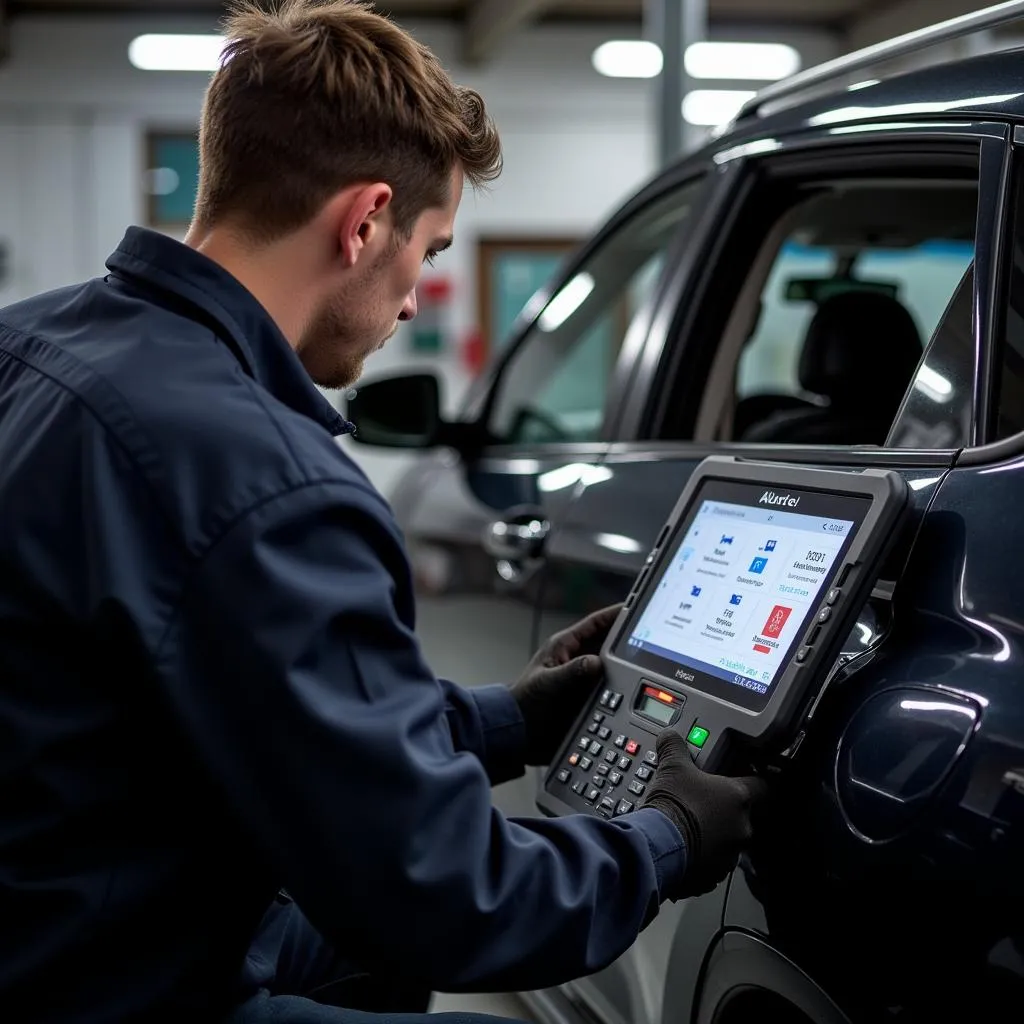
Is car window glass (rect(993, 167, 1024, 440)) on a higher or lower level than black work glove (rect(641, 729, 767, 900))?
higher

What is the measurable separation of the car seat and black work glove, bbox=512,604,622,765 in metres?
0.63

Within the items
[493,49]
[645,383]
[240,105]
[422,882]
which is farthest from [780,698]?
[493,49]

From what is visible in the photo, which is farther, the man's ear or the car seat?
the car seat

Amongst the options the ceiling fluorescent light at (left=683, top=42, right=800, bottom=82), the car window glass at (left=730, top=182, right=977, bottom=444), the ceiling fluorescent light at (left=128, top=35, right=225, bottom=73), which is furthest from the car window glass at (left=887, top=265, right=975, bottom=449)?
the ceiling fluorescent light at (left=683, top=42, right=800, bottom=82)

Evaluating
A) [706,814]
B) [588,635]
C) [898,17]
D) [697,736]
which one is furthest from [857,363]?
[898,17]

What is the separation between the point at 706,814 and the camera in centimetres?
122

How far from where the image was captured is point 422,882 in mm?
1048

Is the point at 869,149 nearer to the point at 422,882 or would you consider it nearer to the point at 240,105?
the point at 240,105

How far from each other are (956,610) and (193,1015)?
0.75 meters

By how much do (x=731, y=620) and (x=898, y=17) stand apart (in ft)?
34.2

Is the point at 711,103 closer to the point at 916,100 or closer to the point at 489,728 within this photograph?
the point at 916,100

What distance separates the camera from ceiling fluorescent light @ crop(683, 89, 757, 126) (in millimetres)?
11219

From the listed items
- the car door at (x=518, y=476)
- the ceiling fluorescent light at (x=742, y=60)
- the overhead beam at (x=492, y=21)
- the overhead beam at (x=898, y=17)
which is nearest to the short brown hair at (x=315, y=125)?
the car door at (x=518, y=476)

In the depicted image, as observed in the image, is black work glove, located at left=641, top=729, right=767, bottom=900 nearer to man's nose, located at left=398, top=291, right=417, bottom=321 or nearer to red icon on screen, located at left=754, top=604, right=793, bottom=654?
red icon on screen, located at left=754, top=604, right=793, bottom=654
